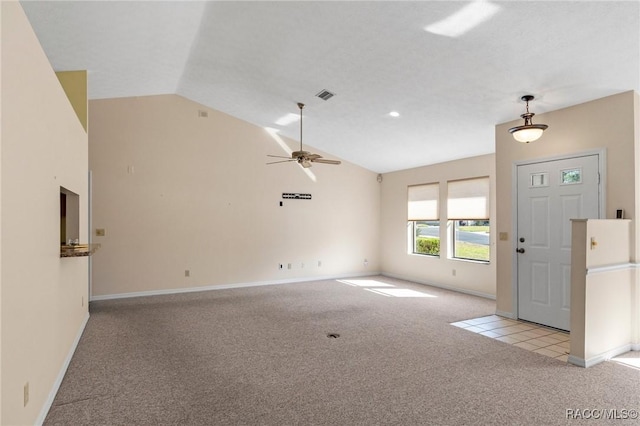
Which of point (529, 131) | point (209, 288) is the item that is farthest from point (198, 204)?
point (529, 131)

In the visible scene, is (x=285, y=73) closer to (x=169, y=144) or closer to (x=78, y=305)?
(x=169, y=144)

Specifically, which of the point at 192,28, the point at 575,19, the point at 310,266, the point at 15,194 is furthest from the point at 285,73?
the point at 310,266

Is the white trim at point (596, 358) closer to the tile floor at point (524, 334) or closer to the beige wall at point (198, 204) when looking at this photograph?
the tile floor at point (524, 334)

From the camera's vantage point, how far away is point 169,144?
6.86 meters

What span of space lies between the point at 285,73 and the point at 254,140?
2.76m

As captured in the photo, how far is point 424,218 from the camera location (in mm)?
7887

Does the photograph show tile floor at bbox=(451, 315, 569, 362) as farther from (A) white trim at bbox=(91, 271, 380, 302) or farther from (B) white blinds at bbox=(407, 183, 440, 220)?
(A) white trim at bbox=(91, 271, 380, 302)

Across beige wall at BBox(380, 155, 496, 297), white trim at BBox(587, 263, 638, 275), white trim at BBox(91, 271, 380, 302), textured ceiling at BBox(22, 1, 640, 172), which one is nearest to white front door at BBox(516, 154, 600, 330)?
white trim at BBox(587, 263, 638, 275)

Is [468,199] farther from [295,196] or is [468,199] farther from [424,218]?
[295,196]

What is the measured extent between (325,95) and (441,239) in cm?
387

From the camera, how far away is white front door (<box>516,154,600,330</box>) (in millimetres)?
4340

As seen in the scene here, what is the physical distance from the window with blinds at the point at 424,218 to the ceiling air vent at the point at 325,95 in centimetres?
328

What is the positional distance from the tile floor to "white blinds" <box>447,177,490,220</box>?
7.12ft

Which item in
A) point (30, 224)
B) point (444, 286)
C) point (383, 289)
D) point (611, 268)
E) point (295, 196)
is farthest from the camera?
point (295, 196)
